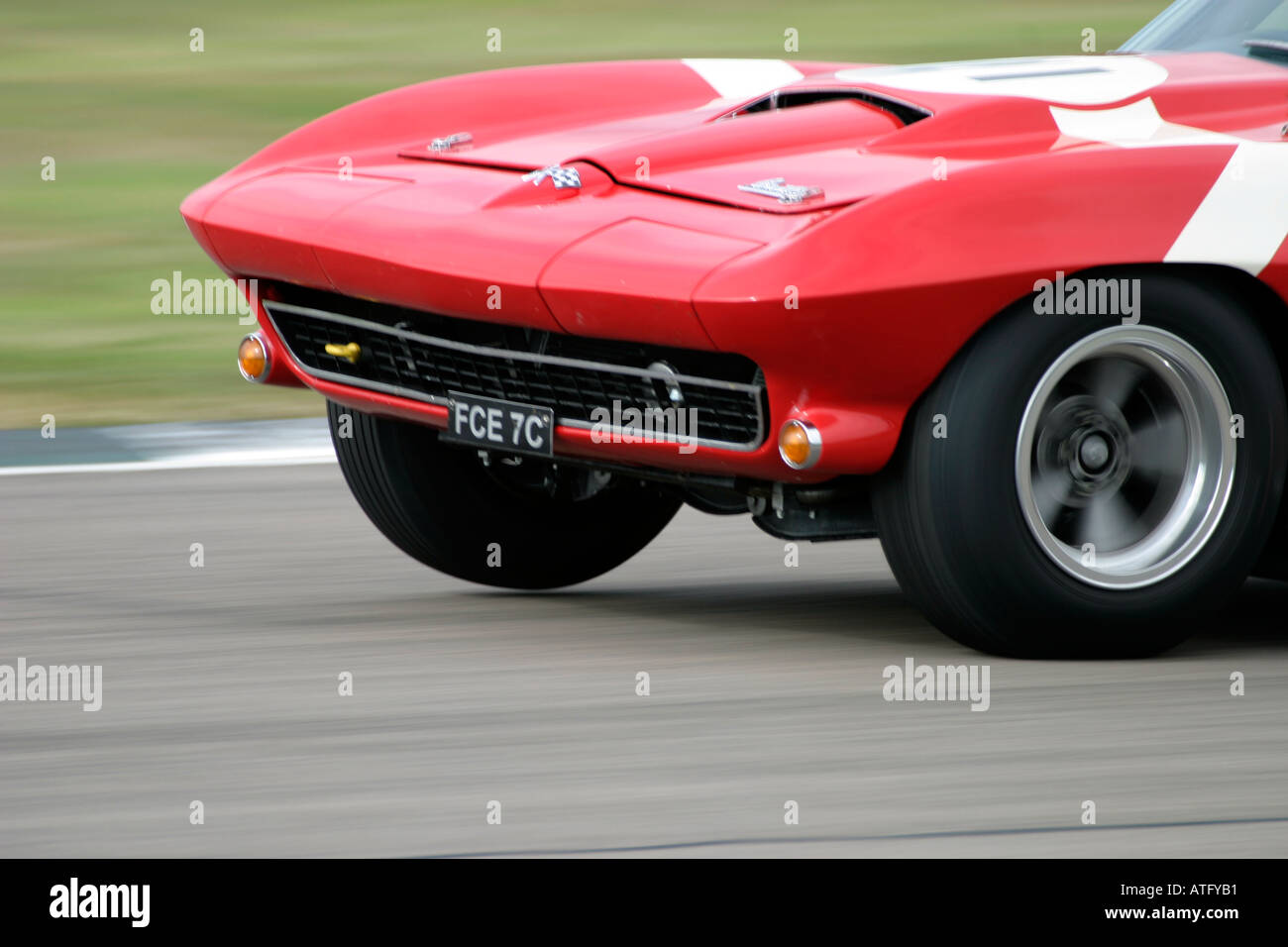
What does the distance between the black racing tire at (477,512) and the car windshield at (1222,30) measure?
5.51ft

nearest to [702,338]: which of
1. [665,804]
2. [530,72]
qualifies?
[665,804]

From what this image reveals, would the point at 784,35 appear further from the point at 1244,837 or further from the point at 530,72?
the point at 1244,837

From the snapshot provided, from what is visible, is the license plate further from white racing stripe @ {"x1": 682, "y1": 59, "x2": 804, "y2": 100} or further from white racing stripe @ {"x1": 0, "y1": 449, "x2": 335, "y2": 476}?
white racing stripe @ {"x1": 0, "y1": 449, "x2": 335, "y2": 476}

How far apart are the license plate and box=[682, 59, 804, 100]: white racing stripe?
1423mm

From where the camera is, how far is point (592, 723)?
4.48 metres

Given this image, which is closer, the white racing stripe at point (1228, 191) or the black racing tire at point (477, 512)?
the white racing stripe at point (1228, 191)

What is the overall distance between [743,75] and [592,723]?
7.88ft

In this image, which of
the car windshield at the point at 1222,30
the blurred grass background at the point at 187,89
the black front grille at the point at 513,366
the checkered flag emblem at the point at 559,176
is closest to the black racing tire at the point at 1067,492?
the black front grille at the point at 513,366

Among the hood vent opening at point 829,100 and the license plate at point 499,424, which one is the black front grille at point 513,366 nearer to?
the license plate at point 499,424

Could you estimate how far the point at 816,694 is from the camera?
4727mm

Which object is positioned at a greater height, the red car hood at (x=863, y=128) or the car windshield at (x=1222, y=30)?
the car windshield at (x=1222, y=30)

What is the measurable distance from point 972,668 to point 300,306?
1814 mm

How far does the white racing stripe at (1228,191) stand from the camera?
15.4 feet

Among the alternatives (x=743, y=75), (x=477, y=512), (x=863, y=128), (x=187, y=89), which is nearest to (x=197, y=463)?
(x=477, y=512)
